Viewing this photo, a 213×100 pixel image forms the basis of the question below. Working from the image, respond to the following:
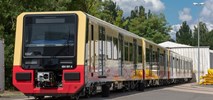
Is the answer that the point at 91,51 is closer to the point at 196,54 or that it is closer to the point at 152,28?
the point at 196,54

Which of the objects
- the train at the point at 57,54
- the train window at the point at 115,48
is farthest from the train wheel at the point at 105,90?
the train at the point at 57,54

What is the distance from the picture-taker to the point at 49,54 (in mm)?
17141

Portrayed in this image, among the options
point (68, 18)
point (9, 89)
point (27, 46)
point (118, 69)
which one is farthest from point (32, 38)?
point (9, 89)

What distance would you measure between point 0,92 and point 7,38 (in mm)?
6565

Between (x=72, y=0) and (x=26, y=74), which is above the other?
(x=72, y=0)

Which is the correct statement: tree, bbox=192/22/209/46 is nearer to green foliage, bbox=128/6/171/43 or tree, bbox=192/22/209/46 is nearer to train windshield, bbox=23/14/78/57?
green foliage, bbox=128/6/171/43

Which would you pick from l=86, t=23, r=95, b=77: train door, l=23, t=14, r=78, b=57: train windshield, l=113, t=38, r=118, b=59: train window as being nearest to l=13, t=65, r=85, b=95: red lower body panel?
l=23, t=14, r=78, b=57: train windshield

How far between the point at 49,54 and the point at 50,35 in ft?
2.41

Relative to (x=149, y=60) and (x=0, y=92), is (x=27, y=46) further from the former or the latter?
(x=149, y=60)

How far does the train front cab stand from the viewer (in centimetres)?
1678

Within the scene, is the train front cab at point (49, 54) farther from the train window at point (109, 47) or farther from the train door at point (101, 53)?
the train window at point (109, 47)

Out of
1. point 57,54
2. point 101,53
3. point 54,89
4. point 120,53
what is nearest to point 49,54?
point 57,54

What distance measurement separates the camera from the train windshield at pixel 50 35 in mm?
17156

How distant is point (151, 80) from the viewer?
3466cm
